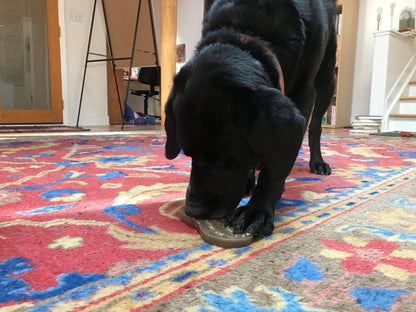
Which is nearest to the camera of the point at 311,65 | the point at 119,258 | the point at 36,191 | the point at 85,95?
the point at 119,258

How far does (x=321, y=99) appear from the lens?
181cm

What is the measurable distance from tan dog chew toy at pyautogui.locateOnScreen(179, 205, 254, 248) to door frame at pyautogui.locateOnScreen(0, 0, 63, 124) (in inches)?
199

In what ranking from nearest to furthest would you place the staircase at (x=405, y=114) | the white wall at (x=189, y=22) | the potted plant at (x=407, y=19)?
the staircase at (x=405, y=114) → the potted plant at (x=407, y=19) → the white wall at (x=189, y=22)

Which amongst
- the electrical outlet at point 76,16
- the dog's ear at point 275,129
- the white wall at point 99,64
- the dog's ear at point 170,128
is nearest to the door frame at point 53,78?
the white wall at point 99,64

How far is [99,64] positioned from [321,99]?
4.89 metres

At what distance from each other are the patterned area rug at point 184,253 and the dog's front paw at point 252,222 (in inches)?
1.2

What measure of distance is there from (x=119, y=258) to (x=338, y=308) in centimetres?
44

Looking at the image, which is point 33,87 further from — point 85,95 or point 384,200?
point 384,200

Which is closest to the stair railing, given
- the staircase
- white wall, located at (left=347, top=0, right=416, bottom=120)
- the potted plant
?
the staircase

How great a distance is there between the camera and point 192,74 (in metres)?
0.86

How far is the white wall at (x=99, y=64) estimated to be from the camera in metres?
5.42

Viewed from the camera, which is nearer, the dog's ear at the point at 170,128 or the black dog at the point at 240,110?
the black dog at the point at 240,110

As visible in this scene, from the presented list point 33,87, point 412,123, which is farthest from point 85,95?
point 412,123

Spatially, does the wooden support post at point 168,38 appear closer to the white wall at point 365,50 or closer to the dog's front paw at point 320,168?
the dog's front paw at point 320,168
